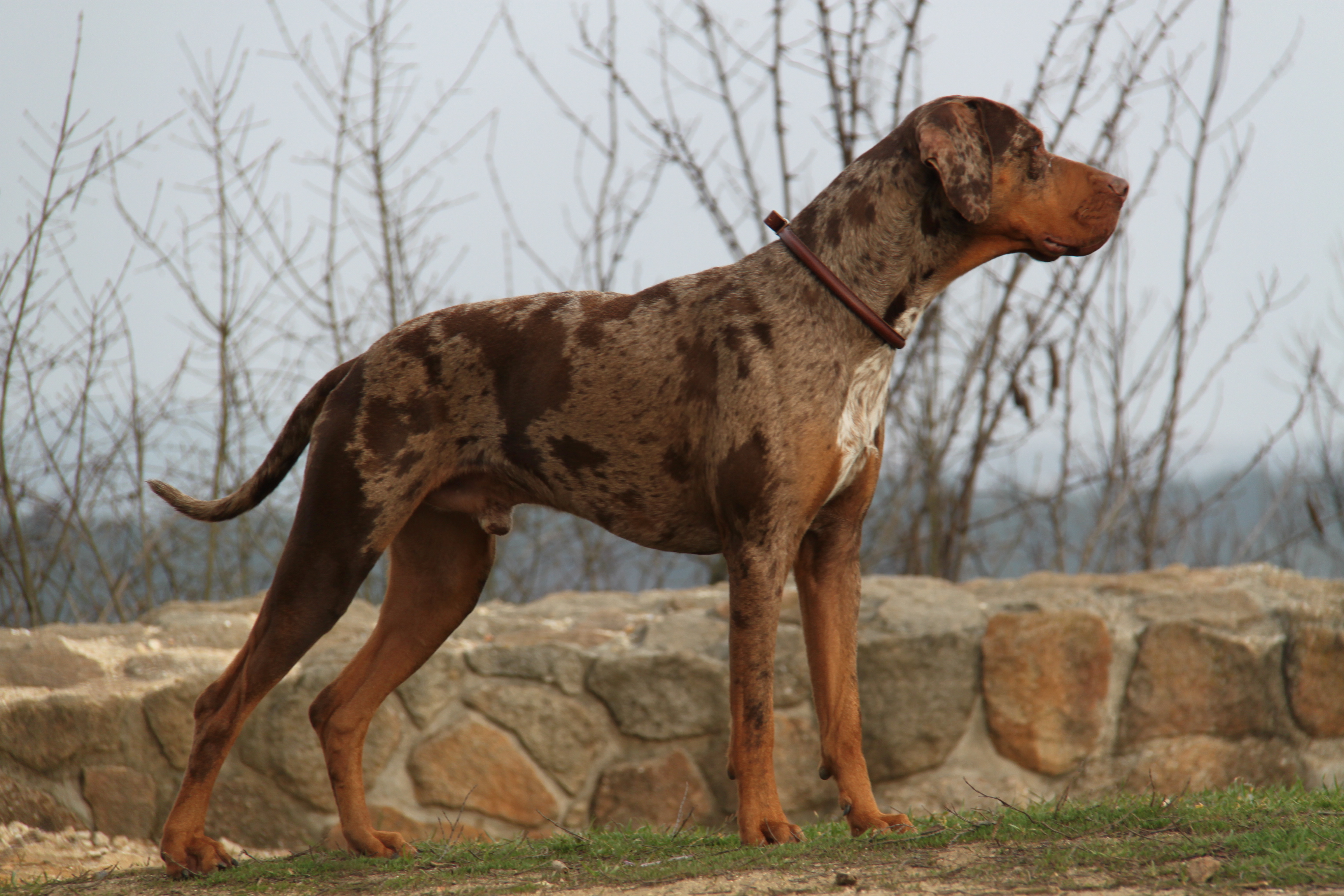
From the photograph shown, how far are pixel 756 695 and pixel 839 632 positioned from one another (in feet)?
1.42

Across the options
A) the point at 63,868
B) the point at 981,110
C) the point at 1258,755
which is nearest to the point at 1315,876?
the point at 981,110

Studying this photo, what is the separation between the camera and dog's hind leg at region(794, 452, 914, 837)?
294 centimetres

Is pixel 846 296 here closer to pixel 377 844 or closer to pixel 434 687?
pixel 377 844

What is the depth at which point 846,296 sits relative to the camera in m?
2.90

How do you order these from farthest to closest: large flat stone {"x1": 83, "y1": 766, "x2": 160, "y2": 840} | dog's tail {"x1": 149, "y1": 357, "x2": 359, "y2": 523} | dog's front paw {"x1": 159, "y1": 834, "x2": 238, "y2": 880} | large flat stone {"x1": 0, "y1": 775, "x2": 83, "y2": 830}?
large flat stone {"x1": 83, "y1": 766, "x2": 160, "y2": 840} → large flat stone {"x1": 0, "y1": 775, "x2": 83, "y2": 830} → dog's tail {"x1": 149, "y1": 357, "x2": 359, "y2": 523} → dog's front paw {"x1": 159, "y1": 834, "x2": 238, "y2": 880}

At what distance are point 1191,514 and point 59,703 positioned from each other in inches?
258

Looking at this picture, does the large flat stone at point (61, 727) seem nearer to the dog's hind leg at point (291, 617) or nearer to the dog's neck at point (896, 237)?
the dog's hind leg at point (291, 617)

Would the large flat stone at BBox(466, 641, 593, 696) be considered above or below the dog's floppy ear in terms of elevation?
below

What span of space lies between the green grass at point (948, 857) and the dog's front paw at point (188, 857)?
4 cm

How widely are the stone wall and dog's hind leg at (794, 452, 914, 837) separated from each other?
1.59 metres

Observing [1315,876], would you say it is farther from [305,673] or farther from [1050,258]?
[305,673]

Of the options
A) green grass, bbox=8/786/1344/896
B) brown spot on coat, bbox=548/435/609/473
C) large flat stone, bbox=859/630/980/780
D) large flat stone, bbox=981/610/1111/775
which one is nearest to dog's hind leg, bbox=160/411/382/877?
green grass, bbox=8/786/1344/896

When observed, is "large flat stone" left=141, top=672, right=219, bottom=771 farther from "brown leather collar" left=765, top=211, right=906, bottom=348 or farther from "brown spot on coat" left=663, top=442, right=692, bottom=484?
"brown leather collar" left=765, top=211, right=906, bottom=348

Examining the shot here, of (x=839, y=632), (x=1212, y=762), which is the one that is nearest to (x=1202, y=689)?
(x=1212, y=762)
